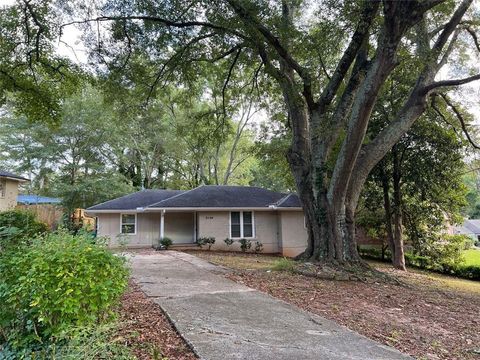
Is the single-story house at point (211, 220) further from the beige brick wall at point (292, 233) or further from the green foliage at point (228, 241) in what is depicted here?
the green foliage at point (228, 241)

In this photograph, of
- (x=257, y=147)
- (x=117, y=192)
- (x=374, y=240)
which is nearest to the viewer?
(x=257, y=147)

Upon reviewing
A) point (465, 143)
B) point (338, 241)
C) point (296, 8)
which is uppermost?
point (296, 8)

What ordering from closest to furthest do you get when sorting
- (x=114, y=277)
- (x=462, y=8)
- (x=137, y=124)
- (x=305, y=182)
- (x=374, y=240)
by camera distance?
1. (x=114, y=277)
2. (x=462, y=8)
3. (x=305, y=182)
4. (x=374, y=240)
5. (x=137, y=124)

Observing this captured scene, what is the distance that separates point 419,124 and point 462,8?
18.2 feet

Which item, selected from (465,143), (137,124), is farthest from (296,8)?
(137,124)

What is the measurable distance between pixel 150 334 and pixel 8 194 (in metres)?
20.8

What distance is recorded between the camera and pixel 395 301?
7.01 meters

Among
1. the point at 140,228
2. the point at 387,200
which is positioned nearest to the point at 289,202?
the point at 387,200

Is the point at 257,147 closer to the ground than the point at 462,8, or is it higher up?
closer to the ground

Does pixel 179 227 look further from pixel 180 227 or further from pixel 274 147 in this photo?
pixel 274 147

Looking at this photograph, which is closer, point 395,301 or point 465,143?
point 395,301

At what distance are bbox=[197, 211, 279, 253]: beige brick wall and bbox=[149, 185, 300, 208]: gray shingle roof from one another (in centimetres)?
59

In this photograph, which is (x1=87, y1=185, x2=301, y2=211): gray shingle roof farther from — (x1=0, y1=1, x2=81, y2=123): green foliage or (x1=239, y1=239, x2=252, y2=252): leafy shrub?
(x1=0, y1=1, x2=81, y2=123): green foliage

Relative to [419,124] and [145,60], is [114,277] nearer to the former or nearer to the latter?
[145,60]
